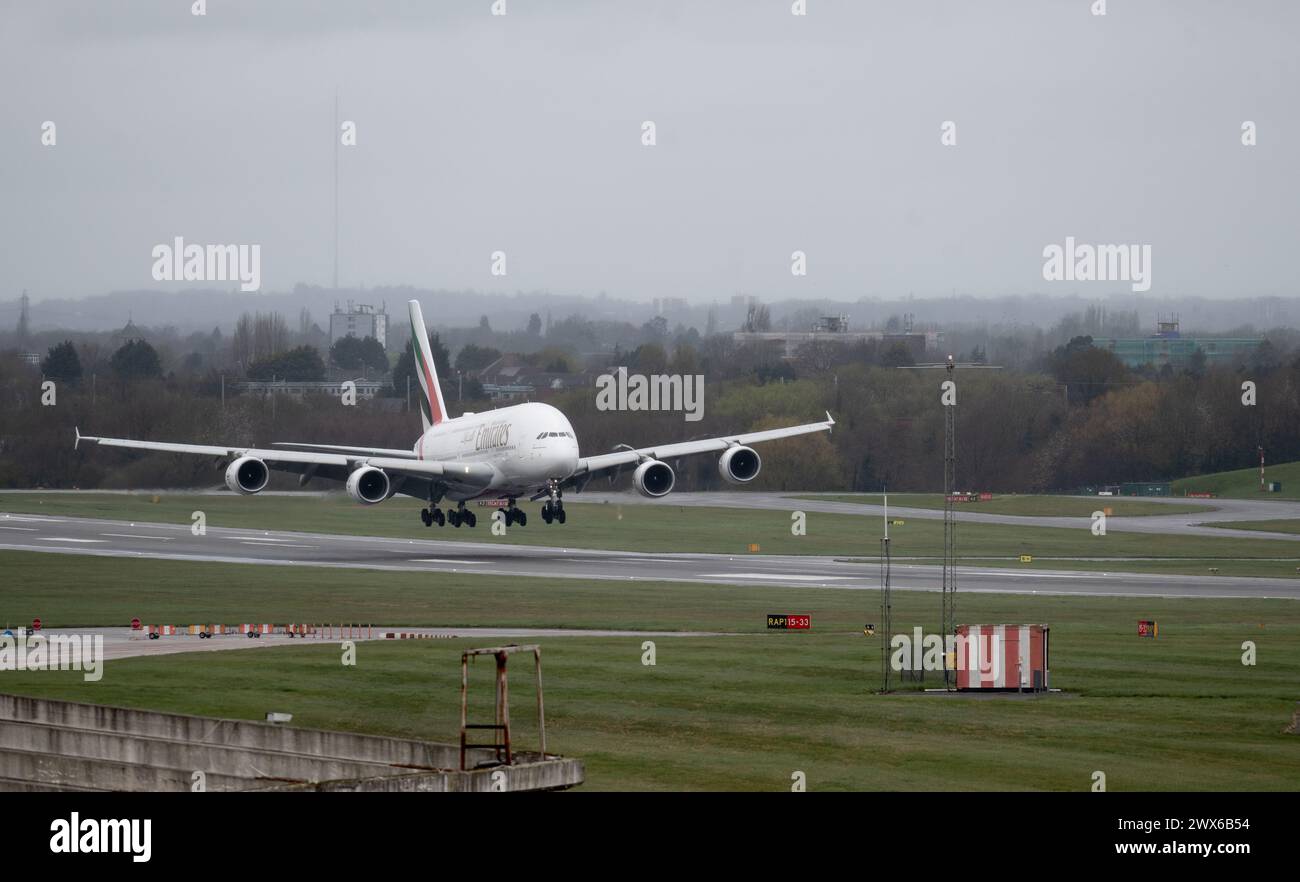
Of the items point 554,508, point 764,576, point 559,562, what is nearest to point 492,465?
point 554,508

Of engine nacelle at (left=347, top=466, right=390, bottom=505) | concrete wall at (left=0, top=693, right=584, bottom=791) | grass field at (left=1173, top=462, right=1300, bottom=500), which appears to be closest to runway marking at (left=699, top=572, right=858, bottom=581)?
engine nacelle at (left=347, top=466, right=390, bottom=505)

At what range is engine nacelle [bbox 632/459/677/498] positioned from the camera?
81.1 meters

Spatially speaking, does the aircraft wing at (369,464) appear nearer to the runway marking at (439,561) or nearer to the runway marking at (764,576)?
the runway marking at (439,561)

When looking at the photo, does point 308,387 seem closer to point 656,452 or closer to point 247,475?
point 247,475

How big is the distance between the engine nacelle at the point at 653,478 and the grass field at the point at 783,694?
20.7m

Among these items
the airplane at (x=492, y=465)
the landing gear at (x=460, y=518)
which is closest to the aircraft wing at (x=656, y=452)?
the airplane at (x=492, y=465)

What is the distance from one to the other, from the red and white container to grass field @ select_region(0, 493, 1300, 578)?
41151 millimetres

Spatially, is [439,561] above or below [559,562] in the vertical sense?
above

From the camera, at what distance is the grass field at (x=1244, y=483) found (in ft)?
453

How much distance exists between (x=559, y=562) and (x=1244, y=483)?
83896 millimetres

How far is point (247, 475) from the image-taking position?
7781cm

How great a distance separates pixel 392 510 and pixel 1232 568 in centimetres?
5381
